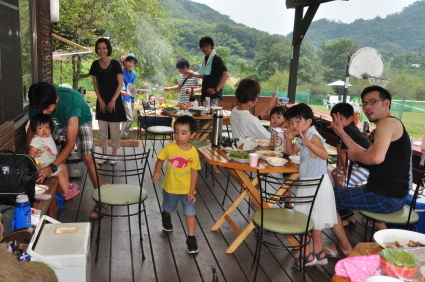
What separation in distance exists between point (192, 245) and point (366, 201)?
146cm

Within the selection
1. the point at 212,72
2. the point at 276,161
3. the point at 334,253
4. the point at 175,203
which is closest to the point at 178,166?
the point at 175,203

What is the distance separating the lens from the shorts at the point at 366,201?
3.12 meters

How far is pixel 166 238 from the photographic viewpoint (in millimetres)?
3676

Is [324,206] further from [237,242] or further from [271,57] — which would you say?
[271,57]

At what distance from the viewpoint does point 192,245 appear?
3.41 m

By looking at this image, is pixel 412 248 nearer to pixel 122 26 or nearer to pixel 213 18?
pixel 122 26

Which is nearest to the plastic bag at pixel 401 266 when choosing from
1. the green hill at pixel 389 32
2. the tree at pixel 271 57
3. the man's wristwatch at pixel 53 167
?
the man's wristwatch at pixel 53 167

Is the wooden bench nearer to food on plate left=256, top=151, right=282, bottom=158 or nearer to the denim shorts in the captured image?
the denim shorts

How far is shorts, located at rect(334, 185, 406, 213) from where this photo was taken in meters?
3.12

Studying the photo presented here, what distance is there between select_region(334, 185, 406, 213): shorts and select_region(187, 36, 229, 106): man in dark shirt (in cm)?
341

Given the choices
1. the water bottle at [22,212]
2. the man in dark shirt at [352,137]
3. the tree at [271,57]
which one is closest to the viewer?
the water bottle at [22,212]

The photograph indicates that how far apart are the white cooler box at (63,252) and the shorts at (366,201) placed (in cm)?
204

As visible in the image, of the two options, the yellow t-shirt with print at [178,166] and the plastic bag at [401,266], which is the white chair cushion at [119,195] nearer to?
the yellow t-shirt with print at [178,166]

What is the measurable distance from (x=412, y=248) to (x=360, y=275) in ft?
1.14
